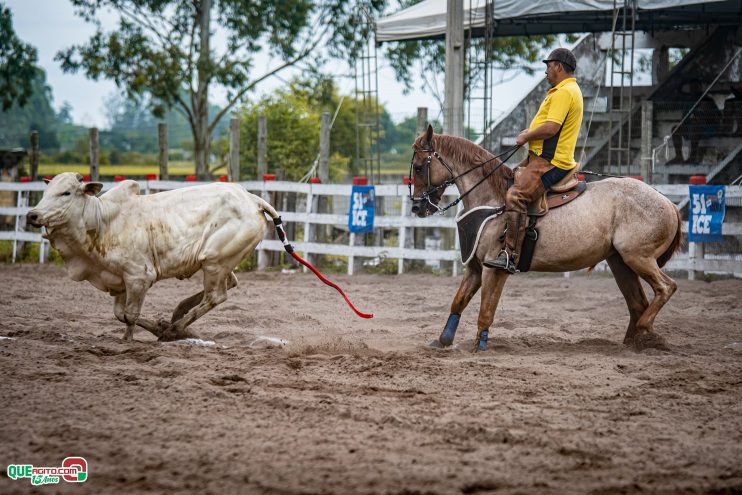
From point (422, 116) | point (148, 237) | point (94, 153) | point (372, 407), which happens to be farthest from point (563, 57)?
point (94, 153)

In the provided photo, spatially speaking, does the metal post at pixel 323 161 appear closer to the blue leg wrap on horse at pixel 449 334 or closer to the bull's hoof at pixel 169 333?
the bull's hoof at pixel 169 333

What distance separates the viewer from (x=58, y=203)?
24.6 feet

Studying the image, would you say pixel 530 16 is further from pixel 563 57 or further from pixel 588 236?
pixel 588 236

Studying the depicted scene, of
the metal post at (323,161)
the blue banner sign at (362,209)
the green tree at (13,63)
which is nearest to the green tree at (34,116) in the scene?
the green tree at (13,63)

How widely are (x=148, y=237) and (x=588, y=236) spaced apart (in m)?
3.99

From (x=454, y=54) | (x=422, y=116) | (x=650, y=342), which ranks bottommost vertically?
(x=650, y=342)

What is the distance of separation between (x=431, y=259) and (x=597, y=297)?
11.8 ft

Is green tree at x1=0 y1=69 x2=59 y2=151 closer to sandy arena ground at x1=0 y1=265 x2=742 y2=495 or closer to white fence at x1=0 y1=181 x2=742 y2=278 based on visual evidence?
white fence at x1=0 y1=181 x2=742 y2=278

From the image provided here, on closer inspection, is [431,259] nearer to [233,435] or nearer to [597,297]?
[597,297]

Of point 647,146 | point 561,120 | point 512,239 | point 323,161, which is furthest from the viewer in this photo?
point 323,161

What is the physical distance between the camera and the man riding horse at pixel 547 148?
24.6ft

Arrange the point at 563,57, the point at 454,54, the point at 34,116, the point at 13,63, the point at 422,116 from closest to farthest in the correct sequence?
1. the point at 563,57
2. the point at 422,116
3. the point at 454,54
4. the point at 13,63
5. the point at 34,116

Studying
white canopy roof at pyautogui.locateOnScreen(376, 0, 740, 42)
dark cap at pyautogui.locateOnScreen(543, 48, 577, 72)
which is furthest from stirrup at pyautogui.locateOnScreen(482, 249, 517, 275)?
white canopy roof at pyautogui.locateOnScreen(376, 0, 740, 42)

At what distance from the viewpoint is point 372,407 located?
5.49 m
